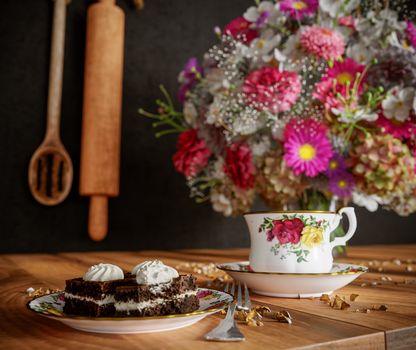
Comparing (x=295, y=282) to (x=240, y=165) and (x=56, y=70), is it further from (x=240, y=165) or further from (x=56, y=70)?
(x=56, y=70)

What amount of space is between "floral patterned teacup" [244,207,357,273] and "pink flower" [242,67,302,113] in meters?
0.42

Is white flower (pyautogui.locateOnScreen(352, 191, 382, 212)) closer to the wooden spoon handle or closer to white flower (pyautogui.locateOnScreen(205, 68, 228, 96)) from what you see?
white flower (pyautogui.locateOnScreen(205, 68, 228, 96))

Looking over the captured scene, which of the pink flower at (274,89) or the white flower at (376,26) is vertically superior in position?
the white flower at (376,26)

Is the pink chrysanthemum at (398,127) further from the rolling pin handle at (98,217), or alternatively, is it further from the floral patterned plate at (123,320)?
the rolling pin handle at (98,217)

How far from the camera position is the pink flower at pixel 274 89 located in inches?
38.7

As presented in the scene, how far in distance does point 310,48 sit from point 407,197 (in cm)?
44

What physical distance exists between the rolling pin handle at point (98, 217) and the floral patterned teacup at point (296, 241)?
0.84m

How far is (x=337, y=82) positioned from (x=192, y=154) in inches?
15.7

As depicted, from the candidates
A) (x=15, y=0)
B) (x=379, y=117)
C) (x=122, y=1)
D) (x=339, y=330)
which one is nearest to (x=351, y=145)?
(x=379, y=117)

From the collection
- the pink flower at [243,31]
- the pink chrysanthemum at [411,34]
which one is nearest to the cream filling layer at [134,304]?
the pink flower at [243,31]

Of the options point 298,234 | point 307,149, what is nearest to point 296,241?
point 298,234

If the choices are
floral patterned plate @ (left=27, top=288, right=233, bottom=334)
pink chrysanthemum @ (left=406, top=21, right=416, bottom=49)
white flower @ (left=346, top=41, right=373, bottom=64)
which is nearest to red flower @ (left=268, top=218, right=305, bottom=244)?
floral patterned plate @ (left=27, top=288, right=233, bottom=334)

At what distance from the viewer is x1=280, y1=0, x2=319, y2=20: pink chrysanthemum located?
1077 millimetres

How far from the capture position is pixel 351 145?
1.02 metres
